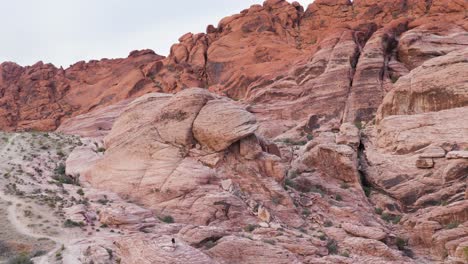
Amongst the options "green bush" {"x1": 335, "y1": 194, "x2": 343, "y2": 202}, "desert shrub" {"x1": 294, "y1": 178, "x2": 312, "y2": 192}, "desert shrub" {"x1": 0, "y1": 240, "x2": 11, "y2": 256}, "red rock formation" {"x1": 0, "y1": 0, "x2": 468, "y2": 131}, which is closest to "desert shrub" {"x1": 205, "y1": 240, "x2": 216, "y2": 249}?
"desert shrub" {"x1": 0, "y1": 240, "x2": 11, "y2": 256}

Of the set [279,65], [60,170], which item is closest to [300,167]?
[60,170]

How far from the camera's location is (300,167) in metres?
32.7

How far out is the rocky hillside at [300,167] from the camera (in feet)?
72.3

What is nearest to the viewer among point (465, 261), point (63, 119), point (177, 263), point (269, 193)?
point (177, 263)

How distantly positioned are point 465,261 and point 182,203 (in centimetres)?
1435

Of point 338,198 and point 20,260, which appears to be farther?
point 338,198

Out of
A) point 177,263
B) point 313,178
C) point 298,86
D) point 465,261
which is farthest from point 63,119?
point 465,261

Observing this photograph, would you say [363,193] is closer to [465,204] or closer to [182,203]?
[465,204]

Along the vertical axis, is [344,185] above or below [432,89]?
below

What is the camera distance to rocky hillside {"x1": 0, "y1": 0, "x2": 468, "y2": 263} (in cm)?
2203

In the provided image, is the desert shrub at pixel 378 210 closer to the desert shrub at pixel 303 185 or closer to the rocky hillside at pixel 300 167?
the rocky hillside at pixel 300 167

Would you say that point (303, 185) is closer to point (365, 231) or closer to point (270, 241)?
point (365, 231)

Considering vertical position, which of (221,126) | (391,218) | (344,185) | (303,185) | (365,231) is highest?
(221,126)

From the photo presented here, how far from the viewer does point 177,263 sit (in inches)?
691
